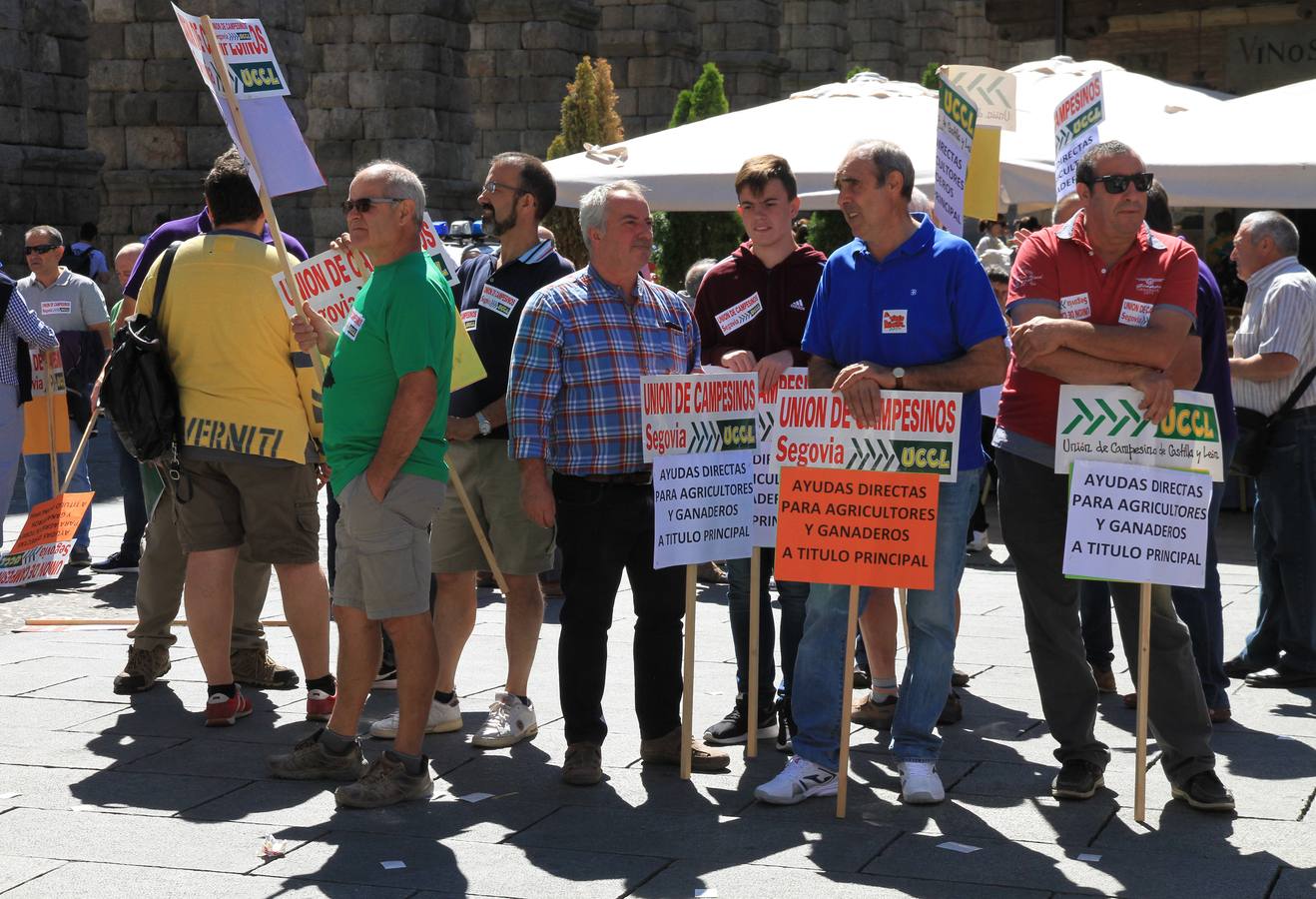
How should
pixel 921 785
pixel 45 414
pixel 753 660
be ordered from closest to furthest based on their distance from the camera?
pixel 921 785, pixel 753 660, pixel 45 414

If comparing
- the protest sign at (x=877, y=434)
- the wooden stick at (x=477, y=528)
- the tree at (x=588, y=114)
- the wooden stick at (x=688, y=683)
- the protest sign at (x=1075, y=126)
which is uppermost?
the tree at (x=588, y=114)

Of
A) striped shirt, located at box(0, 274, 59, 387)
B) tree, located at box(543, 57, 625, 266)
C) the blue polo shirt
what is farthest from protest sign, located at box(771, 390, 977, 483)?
tree, located at box(543, 57, 625, 266)

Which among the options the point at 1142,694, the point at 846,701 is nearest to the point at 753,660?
the point at 846,701

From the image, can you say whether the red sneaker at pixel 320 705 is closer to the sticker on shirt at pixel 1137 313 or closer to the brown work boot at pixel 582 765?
the brown work boot at pixel 582 765

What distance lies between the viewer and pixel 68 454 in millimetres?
10492

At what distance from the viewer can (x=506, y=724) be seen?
621 centimetres

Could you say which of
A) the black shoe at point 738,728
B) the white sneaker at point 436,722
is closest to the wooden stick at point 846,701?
the black shoe at point 738,728

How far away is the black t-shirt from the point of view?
638cm

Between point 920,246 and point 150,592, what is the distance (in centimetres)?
339

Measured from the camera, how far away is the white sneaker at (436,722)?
6.28 metres

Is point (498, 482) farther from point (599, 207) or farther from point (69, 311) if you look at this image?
point (69, 311)

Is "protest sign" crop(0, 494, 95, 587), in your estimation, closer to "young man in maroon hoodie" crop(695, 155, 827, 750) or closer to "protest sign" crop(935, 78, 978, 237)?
"young man in maroon hoodie" crop(695, 155, 827, 750)

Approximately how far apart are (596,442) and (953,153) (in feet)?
7.80

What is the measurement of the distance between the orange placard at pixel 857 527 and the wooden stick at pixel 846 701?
9 cm
